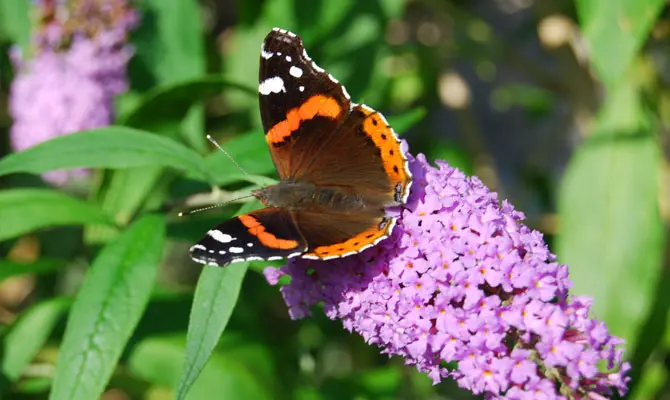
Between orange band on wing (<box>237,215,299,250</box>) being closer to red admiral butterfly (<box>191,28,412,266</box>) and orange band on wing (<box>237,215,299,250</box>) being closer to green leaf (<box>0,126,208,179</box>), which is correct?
red admiral butterfly (<box>191,28,412,266</box>)

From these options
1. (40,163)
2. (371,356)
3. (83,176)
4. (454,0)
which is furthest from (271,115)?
(454,0)

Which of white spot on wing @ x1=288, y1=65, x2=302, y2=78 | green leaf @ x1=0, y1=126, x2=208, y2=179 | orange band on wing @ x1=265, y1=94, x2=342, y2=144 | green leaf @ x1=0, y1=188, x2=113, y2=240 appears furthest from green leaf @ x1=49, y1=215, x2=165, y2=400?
white spot on wing @ x1=288, y1=65, x2=302, y2=78

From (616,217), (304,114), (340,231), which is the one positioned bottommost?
(340,231)

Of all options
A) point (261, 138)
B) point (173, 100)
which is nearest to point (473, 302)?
point (261, 138)

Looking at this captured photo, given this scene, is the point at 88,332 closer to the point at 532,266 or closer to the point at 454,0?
the point at 532,266

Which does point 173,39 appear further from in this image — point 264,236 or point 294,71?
point 264,236

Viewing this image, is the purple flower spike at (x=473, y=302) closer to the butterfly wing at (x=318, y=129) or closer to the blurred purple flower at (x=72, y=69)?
the butterfly wing at (x=318, y=129)
